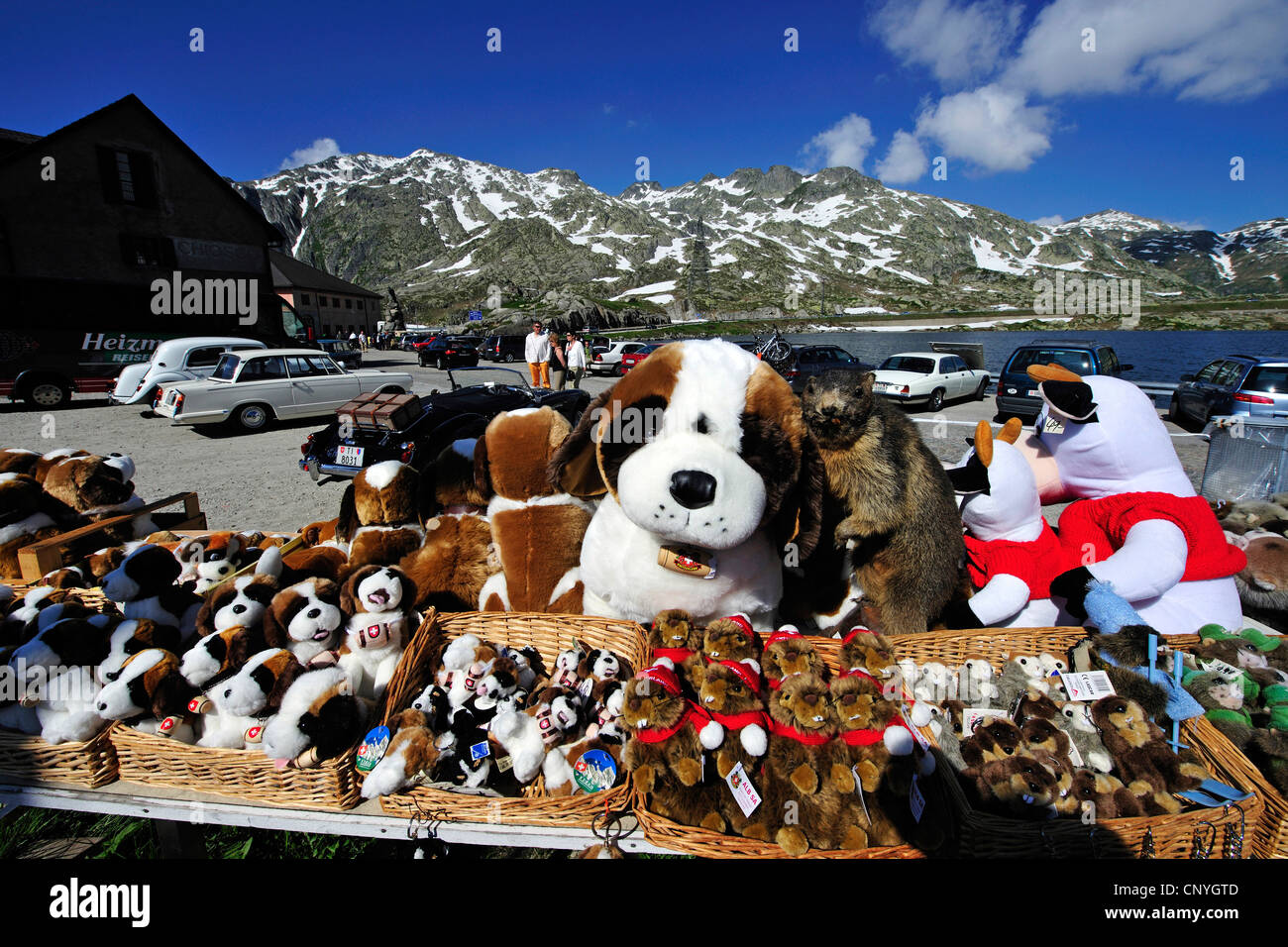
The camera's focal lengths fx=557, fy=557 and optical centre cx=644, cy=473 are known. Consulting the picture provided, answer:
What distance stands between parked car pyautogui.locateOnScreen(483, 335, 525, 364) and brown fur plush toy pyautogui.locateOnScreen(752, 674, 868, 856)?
3273 cm

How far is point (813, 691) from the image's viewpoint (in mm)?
1729

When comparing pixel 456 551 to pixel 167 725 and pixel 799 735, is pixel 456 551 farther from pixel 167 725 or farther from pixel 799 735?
pixel 799 735

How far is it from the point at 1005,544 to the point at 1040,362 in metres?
11.0

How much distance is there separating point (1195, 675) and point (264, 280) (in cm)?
2995

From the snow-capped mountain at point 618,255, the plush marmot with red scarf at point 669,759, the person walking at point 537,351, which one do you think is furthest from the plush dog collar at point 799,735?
the snow-capped mountain at point 618,255

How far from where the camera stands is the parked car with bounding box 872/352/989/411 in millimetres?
14695

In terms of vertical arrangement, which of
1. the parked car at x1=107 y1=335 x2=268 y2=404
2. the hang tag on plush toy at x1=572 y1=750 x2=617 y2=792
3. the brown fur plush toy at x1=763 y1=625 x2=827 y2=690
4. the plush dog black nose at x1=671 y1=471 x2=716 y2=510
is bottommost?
the hang tag on plush toy at x1=572 y1=750 x2=617 y2=792

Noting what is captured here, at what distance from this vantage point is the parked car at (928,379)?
14.7 m

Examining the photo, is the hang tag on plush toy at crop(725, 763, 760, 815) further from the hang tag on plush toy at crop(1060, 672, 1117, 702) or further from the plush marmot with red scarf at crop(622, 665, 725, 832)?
the hang tag on plush toy at crop(1060, 672, 1117, 702)

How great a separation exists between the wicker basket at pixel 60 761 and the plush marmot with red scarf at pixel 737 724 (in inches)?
83.2

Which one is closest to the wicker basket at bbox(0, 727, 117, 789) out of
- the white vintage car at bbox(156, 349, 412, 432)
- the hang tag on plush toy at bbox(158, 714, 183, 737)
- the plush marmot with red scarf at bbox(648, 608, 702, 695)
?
the hang tag on plush toy at bbox(158, 714, 183, 737)

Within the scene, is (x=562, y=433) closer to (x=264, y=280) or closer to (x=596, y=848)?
(x=596, y=848)
